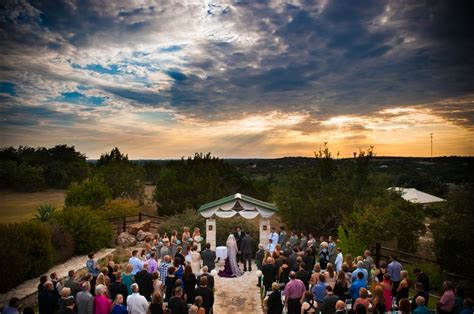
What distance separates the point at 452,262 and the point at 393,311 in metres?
5.94

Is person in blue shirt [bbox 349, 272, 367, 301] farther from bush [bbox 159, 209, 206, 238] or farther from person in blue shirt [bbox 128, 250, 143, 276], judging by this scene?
bush [bbox 159, 209, 206, 238]

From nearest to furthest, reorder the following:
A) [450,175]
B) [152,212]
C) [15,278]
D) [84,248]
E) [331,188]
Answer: [15,278] → [84,248] → [331,188] → [152,212] → [450,175]

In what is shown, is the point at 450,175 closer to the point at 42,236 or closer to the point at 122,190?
the point at 122,190

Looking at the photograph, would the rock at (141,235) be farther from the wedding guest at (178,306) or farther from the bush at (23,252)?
the wedding guest at (178,306)

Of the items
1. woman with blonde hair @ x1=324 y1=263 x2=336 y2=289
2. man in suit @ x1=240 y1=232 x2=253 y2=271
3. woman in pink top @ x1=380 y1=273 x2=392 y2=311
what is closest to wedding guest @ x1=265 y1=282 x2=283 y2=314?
woman with blonde hair @ x1=324 y1=263 x2=336 y2=289

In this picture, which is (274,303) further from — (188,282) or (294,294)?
(188,282)

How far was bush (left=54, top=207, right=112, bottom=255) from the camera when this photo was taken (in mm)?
18453

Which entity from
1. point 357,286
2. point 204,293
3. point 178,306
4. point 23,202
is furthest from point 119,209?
point 23,202

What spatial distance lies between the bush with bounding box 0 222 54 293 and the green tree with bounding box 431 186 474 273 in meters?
15.7

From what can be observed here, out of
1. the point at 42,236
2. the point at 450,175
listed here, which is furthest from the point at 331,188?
the point at 450,175

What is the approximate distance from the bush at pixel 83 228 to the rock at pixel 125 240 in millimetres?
1687

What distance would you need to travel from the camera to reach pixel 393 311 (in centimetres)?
1022

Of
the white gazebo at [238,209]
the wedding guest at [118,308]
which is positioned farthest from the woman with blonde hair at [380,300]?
the white gazebo at [238,209]

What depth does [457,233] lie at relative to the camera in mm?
14211
